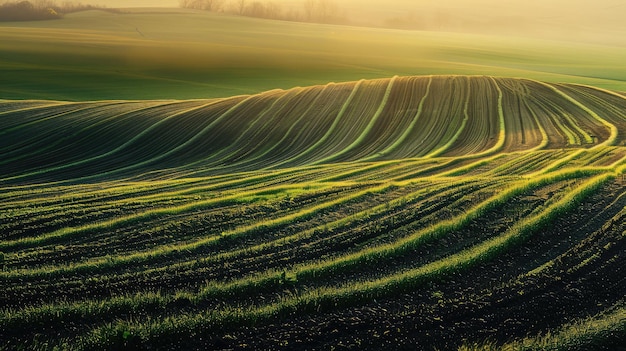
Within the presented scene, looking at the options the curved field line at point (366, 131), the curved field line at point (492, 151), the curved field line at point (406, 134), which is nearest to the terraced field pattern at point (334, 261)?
the curved field line at point (492, 151)

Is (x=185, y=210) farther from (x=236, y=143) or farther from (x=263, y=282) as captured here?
(x=236, y=143)

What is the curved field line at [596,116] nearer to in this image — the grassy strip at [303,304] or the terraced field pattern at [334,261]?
the terraced field pattern at [334,261]

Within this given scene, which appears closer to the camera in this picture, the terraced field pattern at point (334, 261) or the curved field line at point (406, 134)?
the terraced field pattern at point (334, 261)

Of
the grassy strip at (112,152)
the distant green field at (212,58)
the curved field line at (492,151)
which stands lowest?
the grassy strip at (112,152)

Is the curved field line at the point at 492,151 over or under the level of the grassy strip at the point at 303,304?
over

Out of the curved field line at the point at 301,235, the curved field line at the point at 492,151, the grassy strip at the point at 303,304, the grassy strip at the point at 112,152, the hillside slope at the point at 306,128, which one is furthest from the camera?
the hillside slope at the point at 306,128

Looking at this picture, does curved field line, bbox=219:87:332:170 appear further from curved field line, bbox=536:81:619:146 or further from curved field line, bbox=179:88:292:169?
curved field line, bbox=536:81:619:146
